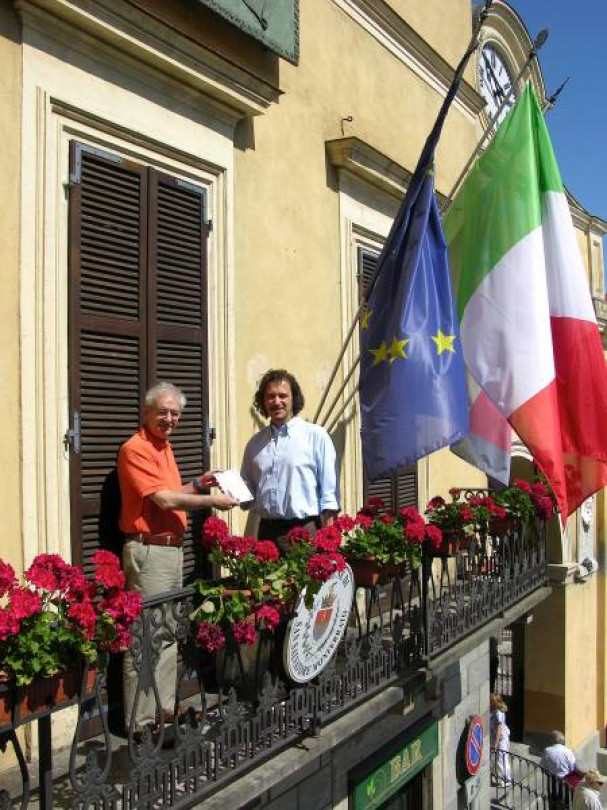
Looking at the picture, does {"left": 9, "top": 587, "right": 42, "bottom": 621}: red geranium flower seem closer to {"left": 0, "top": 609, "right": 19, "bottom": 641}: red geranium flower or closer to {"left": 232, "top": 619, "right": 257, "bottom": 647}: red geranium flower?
{"left": 0, "top": 609, "right": 19, "bottom": 641}: red geranium flower

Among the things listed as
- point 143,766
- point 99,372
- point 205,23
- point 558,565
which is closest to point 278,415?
point 99,372

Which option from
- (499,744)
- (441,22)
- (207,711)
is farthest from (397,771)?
(441,22)

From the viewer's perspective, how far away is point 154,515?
419 cm

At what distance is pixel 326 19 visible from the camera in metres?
7.08

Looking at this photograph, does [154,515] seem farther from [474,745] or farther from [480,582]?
[474,745]

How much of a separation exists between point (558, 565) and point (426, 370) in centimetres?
978

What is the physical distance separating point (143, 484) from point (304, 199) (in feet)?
10.8

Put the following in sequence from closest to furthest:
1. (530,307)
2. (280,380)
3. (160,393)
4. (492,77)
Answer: (160,393) → (280,380) → (530,307) → (492,77)

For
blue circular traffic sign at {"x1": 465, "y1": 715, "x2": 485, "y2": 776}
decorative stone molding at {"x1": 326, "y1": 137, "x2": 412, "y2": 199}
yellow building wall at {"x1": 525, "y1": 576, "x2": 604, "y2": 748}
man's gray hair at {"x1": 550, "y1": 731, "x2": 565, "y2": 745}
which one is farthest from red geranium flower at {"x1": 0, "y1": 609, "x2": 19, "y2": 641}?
yellow building wall at {"x1": 525, "y1": 576, "x2": 604, "y2": 748}

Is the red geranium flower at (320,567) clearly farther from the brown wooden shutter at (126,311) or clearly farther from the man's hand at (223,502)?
the brown wooden shutter at (126,311)

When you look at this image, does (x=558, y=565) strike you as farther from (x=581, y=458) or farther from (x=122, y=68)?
(x=122, y=68)

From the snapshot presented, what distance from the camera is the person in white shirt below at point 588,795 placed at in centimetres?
1028

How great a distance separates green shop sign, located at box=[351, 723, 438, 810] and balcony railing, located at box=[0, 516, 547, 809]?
0.88 meters

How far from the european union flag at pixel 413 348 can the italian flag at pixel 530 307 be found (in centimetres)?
38
